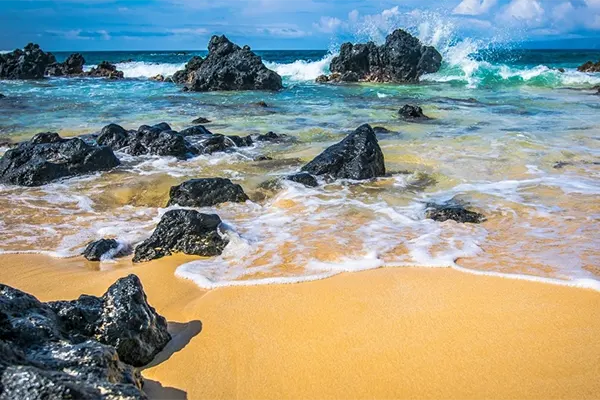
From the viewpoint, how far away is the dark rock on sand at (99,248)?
465 centimetres

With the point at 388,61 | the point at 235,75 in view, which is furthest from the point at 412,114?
the point at 388,61

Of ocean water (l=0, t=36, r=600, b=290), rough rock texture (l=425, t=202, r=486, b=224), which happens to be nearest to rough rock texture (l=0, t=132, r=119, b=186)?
ocean water (l=0, t=36, r=600, b=290)

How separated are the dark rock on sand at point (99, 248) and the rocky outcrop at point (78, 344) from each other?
1.86 m

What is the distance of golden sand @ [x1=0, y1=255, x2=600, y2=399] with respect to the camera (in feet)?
8.48

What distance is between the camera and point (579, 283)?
381cm

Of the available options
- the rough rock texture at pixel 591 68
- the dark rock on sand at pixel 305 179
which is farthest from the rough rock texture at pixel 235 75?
the rough rock texture at pixel 591 68

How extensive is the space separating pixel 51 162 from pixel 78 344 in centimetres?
657

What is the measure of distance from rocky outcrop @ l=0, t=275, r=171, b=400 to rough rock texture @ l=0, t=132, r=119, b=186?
562 centimetres

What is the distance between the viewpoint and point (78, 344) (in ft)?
7.15

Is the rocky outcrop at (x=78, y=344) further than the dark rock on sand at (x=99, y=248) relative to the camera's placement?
No

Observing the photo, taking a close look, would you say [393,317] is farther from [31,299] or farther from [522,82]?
[522,82]

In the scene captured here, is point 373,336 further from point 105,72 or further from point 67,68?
point 67,68

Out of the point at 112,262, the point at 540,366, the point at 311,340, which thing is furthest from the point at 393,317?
the point at 112,262

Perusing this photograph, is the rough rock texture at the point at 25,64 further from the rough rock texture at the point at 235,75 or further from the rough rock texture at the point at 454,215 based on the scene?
the rough rock texture at the point at 454,215
